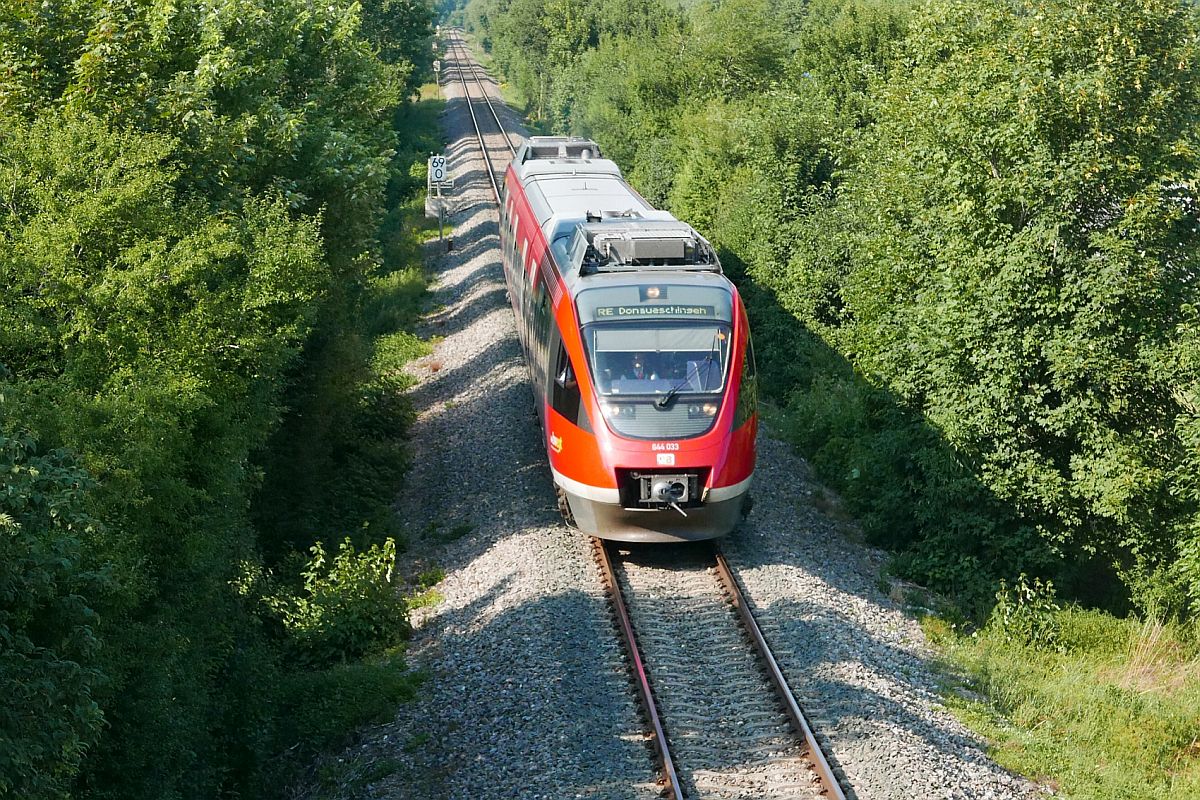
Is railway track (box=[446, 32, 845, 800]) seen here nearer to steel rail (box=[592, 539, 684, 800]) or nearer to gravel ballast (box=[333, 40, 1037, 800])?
steel rail (box=[592, 539, 684, 800])

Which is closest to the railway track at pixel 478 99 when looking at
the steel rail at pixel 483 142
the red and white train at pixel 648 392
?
the steel rail at pixel 483 142

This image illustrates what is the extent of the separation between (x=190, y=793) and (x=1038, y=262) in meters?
11.8

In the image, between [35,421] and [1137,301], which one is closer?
[35,421]

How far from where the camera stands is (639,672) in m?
11.1

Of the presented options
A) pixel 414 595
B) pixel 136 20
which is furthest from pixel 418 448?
pixel 136 20

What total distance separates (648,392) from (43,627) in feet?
24.1

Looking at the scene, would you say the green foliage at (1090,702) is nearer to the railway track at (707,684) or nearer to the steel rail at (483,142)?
the railway track at (707,684)

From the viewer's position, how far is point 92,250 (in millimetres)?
12359

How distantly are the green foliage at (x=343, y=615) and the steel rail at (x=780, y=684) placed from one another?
3.78 m

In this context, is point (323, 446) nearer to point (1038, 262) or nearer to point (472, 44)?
point (1038, 262)

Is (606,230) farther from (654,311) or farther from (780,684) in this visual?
(780,684)

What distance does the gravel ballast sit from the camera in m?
9.68

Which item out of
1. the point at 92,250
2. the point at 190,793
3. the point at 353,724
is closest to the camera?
the point at 190,793

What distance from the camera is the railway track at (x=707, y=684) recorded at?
9.48m
